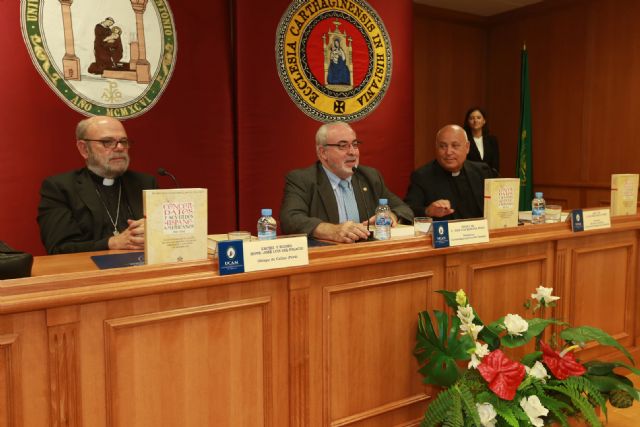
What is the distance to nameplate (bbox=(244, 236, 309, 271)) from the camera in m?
1.51

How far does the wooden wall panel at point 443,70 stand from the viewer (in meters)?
5.93

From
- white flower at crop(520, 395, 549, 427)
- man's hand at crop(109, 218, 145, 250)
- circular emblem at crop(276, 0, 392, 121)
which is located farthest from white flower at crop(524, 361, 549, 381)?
circular emblem at crop(276, 0, 392, 121)

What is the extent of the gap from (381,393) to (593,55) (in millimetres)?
4820

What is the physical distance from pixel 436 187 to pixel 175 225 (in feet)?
6.10

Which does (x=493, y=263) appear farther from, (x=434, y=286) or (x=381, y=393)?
(x=381, y=393)

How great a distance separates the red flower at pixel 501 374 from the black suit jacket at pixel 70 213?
1.60m

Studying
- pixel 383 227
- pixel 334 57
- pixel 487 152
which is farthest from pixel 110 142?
pixel 487 152

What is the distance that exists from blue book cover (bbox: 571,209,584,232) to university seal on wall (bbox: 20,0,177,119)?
2.42m

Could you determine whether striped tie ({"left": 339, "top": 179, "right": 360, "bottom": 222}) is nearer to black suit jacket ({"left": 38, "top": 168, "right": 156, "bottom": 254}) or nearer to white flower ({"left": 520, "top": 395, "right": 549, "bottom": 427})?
black suit jacket ({"left": 38, "top": 168, "right": 156, "bottom": 254})

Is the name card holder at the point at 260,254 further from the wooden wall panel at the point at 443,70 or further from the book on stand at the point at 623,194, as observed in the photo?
the wooden wall panel at the point at 443,70

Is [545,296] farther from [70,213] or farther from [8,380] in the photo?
[70,213]

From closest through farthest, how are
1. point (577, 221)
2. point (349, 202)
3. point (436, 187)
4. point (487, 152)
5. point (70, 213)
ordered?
1. point (577, 221)
2. point (70, 213)
3. point (349, 202)
4. point (436, 187)
5. point (487, 152)

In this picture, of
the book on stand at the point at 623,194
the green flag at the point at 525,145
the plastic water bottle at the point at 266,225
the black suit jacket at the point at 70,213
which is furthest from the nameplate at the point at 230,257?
the green flag at the point at 525,145

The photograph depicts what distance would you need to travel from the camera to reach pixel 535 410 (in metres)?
1.61
